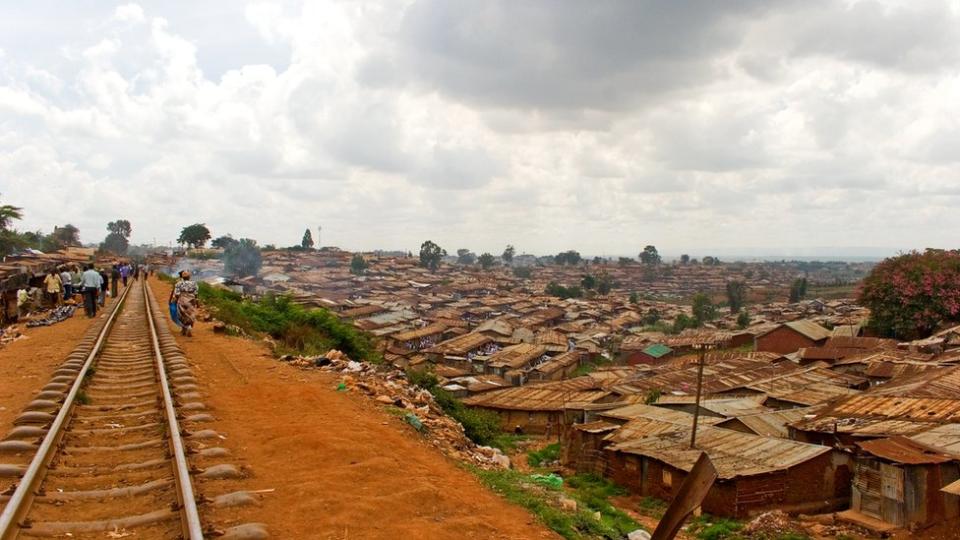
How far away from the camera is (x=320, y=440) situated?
23.0 feet

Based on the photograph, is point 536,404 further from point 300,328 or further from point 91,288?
point 91,288

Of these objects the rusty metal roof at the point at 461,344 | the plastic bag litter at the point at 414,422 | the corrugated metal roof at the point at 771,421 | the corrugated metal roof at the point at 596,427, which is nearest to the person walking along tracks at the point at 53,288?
the corrugated metal roof at the point at 596,427

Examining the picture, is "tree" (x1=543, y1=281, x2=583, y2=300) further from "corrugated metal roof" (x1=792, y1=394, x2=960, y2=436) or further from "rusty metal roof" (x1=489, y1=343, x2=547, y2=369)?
"corrugated metal roof" (x1=792, y1=394, x2=960, y2=436)

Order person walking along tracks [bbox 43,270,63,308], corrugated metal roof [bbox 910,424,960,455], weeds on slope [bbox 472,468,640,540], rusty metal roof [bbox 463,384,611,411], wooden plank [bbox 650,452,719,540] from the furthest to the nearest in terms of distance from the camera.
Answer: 1. rusty metal roof [bbox 463,384,611,411]
2. person walking along tracks [bbox 43,270,63,308]
3. corrugated metal roof [bbox 910,424,960,455]
4. weeds on slope [bbox 472,468,640,540]
5. wooden plank [bbox 650,452,719,540]

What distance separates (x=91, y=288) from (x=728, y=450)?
18523 millimetres

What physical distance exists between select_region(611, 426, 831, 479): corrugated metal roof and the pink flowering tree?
2908 centimetres

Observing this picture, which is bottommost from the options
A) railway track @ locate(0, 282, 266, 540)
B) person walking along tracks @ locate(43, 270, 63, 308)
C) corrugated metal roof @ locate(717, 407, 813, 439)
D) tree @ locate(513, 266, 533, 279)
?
corrugated metal roof @ locate(717, 407, 813, 439)

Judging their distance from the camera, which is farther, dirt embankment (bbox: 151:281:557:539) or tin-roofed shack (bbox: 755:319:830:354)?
tin-roofed shack (bbox: 755:319:830:354)

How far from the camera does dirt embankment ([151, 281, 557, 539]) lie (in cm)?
507

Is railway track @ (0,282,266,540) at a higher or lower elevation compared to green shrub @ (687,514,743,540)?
higher

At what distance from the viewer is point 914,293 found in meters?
39.5

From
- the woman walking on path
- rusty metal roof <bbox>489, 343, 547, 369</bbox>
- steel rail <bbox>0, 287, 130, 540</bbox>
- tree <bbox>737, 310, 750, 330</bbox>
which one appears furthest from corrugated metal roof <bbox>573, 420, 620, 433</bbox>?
tree <bbox>737, 310, 750, 330</bbox>

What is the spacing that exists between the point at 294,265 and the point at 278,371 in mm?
94965

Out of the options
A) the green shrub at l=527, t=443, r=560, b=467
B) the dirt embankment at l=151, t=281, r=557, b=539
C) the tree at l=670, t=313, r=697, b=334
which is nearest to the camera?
the dirt embankment at l=151, t=281, r=557, b=539
